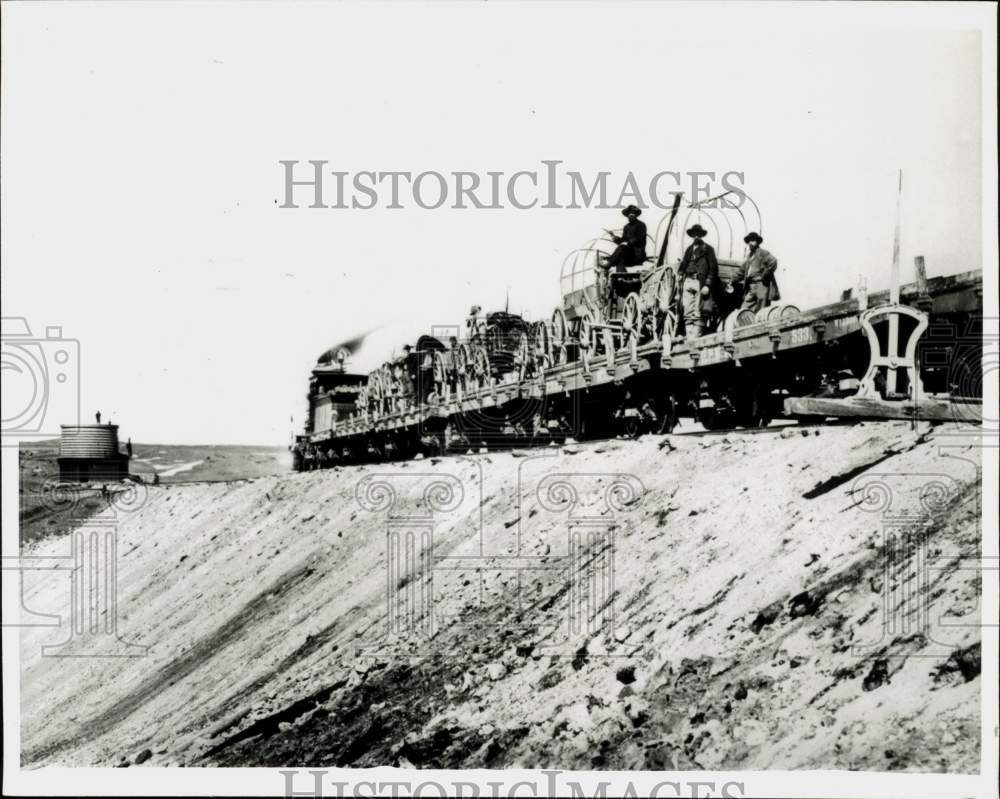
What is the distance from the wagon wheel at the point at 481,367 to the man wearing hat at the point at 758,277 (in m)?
2.12

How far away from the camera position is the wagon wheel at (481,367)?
7863 mm

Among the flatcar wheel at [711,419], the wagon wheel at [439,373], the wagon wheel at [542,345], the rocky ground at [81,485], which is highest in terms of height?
the wagon wheel at [542,345]

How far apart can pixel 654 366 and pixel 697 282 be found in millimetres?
689

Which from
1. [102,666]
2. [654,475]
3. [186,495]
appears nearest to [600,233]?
[654,475]

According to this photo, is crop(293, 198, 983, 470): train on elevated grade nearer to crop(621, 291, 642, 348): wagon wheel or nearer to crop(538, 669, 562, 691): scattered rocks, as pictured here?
crop(621, 291, 642, 348): wagon wheel

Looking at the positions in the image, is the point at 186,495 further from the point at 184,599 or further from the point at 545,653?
the point at 545,653

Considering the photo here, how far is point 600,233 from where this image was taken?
22.4 feet

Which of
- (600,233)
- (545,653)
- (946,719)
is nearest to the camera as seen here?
(946,719)

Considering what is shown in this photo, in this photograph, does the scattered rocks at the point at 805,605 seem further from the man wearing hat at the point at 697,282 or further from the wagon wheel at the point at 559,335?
the wagon wheel at the point at 559,335

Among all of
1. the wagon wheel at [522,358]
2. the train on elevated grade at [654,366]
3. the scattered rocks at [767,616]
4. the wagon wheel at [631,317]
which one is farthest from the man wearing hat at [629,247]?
the scattered rocks at [767,616]

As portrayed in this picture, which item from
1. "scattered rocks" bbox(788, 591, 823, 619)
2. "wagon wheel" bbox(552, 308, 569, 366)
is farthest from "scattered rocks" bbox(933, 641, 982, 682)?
"wagon wheel" bbox(552, 308, 569, 366)

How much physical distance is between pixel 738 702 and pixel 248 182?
4715 millimetres

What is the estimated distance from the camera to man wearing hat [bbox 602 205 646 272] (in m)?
6.85

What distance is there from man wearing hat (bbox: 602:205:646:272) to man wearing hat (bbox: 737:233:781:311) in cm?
72
